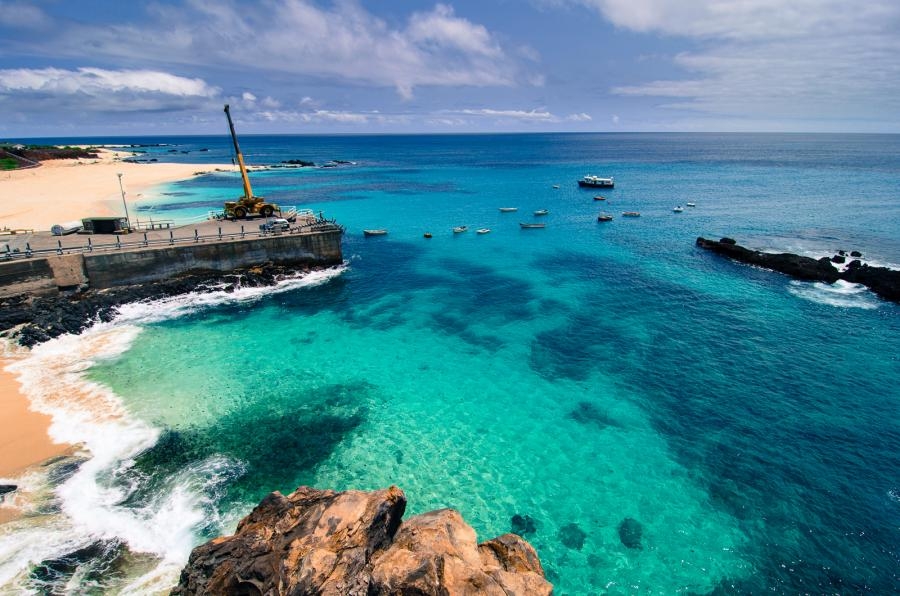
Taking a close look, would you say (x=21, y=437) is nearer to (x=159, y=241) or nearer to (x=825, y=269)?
(x=159, y=241)

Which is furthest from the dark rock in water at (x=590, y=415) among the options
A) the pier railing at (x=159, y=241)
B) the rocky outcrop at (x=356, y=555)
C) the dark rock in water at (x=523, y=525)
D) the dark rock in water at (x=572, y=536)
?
the pier railing at (x=159, y=241)

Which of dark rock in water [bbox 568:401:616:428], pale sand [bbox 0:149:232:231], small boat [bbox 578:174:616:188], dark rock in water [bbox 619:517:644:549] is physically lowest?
dark rock in water [bbox 619:517:644:549]

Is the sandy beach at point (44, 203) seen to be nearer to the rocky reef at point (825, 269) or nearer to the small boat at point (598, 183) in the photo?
the rocky reef at point (825, 269)

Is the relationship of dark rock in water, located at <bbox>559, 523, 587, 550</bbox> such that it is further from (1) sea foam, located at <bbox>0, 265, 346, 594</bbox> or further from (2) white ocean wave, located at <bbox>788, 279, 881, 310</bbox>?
(2) white ocean wave, located at <bbox>788, 279, 881, 310</bbox>

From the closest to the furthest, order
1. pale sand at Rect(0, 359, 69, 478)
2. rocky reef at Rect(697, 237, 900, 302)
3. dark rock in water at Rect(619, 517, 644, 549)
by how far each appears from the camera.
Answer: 1. dark rock in water at Rect(619, 517, 644, 549)
2. pale sand at Rect(0, 359, 69, 478)
3. rocky reef at Rect(697, 237, 900, 302)

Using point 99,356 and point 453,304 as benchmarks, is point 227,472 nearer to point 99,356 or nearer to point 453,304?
point 99,356

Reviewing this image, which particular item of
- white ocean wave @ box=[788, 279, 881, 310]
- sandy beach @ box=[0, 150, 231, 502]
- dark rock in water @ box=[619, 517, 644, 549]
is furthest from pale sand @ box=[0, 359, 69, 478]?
white ocean wave @ box=[788, 279, 881, 310]

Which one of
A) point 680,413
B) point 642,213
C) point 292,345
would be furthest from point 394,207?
point 680,413
